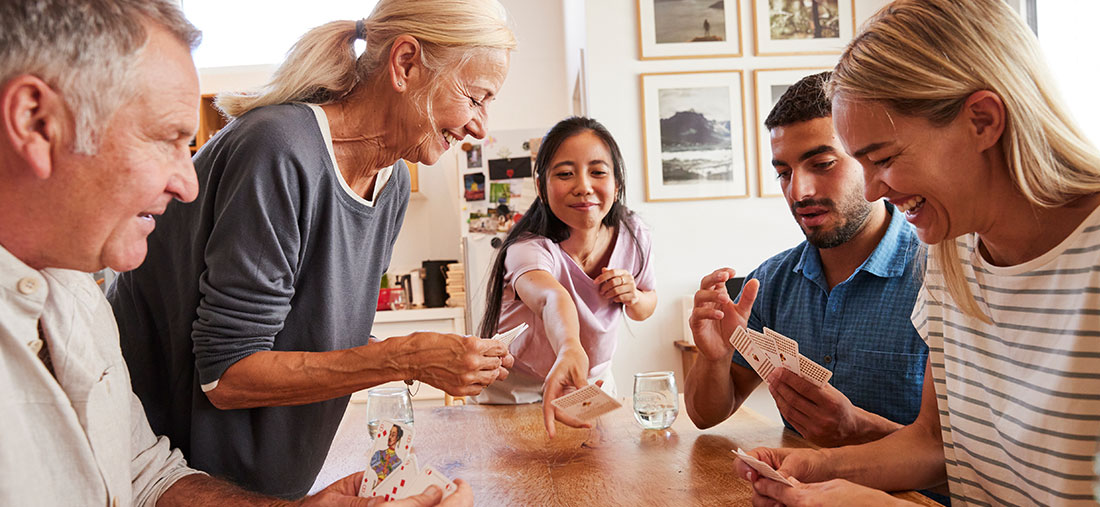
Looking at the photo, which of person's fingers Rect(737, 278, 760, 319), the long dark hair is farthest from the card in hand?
the long dark hair

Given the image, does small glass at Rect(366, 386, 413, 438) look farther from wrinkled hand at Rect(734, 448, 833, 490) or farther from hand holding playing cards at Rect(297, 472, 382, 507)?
wrinkled hand at Rect(734, 448, 833, 490)

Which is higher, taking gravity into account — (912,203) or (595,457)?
(912,203)

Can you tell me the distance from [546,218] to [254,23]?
4.49 m

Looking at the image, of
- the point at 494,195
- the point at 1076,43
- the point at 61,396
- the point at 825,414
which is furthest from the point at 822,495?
the point at 494,195

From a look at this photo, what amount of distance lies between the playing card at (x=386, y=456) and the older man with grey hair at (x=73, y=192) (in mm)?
323

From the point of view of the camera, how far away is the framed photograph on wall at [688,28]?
4207 mm

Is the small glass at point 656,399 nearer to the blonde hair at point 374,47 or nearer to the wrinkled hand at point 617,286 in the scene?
the wrinkled hand at point 617,286

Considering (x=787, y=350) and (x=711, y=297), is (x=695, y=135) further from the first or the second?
(x=787, y=350)

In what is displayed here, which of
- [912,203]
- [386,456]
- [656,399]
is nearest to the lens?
[386,456]

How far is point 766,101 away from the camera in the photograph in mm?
4234

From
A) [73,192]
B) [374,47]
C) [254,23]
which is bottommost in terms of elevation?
[73,192]

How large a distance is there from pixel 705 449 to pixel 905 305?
587 mm

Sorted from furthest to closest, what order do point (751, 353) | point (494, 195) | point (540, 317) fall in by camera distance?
1. point (494, 195)
2. point (540, 317)
3. point (751, 353)

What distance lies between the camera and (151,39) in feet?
2.97
